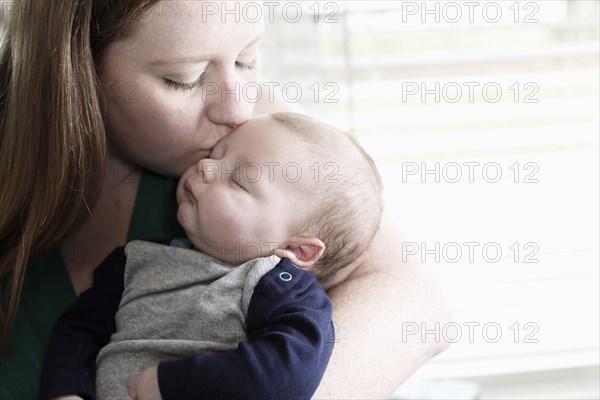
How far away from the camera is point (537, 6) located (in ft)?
7.46

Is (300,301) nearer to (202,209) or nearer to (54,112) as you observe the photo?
(202,209)

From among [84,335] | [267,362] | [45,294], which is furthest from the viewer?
[45,294]

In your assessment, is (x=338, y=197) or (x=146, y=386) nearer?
(x=146, y=386)

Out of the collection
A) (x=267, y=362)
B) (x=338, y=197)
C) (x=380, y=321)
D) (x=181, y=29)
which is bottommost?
(x=380, y=321)

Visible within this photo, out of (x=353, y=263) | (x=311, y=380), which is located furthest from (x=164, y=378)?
(x=353, y=263)

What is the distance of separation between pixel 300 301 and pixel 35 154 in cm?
53

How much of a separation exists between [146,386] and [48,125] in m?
0.48

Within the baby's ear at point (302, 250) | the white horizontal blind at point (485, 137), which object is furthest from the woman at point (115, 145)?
the white horizontal blind at point (485, 137)

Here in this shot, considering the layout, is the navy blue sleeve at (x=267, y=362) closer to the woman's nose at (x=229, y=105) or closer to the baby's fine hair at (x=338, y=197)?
the baby's fine hair at (x=338, y=197)

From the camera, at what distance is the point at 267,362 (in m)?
1.01

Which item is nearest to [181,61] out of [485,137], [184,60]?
[184,60]

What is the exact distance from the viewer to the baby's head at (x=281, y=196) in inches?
47.8

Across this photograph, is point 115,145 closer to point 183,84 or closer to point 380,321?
point 183,84

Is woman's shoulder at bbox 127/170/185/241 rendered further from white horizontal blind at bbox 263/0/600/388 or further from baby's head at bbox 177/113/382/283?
white horizontal blind at bbox 263/0/600/388
